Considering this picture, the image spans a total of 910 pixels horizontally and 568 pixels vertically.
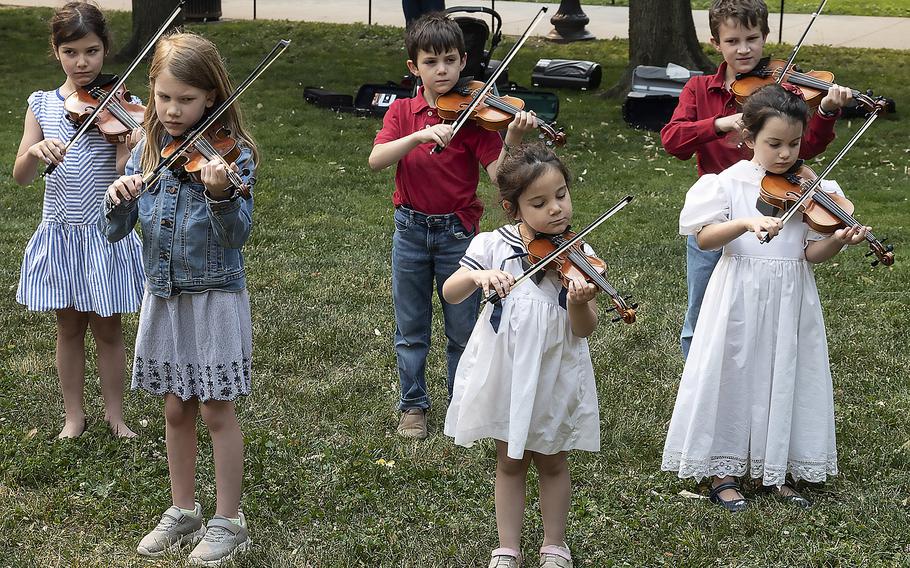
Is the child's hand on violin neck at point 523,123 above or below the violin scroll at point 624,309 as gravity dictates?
above

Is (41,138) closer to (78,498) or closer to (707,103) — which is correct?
(78,498)

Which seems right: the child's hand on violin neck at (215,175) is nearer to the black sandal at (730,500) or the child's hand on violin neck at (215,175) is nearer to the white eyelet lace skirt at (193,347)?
the white eyelet lace skirt at (193,347)

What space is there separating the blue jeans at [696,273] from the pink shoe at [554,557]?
1105 millimetres

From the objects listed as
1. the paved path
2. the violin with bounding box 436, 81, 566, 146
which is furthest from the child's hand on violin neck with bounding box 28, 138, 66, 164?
the paved path

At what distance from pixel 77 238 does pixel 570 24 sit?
40.0ft

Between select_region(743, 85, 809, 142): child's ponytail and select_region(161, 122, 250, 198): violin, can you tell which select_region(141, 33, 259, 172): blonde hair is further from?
select_region(743, 85, 809, 142): child's ponytail

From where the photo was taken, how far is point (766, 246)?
3.59 metres

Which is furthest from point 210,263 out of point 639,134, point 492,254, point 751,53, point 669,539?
point 639,134

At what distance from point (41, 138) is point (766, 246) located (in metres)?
2.58

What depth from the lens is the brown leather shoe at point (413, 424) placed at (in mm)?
4309

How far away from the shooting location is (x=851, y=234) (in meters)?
3.27

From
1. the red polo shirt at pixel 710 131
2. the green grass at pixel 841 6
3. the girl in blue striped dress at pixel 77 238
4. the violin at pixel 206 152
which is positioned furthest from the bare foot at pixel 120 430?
the green grass at pixel 841 6

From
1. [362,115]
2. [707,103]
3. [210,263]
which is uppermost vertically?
[707,103]

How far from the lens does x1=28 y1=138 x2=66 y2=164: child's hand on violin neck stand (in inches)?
143
